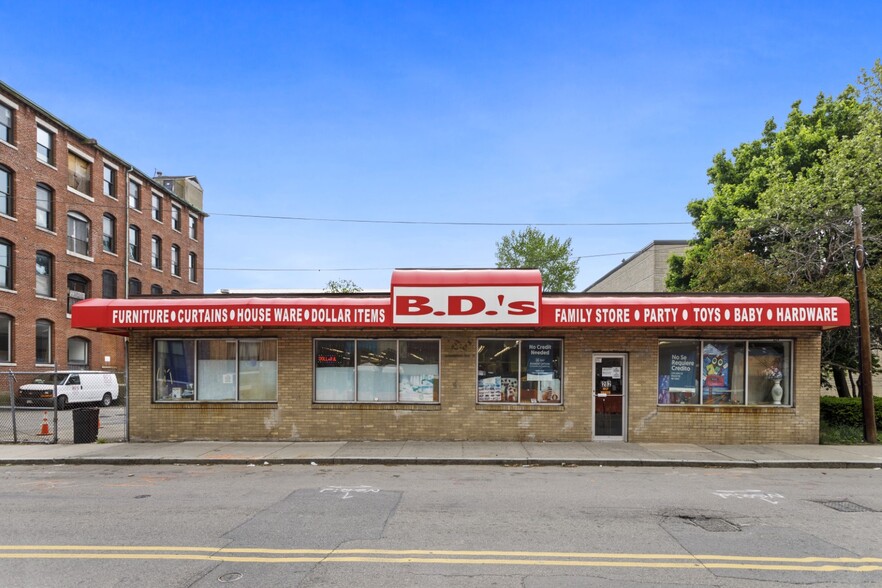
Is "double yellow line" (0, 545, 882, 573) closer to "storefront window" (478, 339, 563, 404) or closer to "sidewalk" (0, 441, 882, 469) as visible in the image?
"sidewalk" (0, 441, 882, 469)

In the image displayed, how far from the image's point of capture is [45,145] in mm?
30656

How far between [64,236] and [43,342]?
5829 millimetres

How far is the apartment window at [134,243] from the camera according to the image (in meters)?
37.8

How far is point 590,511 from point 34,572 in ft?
20.7

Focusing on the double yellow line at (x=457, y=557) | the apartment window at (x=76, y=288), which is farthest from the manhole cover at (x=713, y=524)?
the apartment window at (x=76, y=288)

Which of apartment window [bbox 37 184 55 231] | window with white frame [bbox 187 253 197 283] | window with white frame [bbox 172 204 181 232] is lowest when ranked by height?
window with white frame [bbox 187 253 197 283]

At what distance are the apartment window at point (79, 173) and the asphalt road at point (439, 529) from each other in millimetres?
27397

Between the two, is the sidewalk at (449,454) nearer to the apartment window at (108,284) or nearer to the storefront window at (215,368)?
the storefront window at (215,368)

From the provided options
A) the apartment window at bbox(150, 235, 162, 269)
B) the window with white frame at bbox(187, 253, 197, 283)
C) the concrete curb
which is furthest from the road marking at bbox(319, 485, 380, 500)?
the window with white frame at bbox(187, 253, 197, 283)

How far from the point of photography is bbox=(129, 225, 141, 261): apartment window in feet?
124

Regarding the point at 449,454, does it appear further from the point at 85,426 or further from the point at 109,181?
the point at 109,181

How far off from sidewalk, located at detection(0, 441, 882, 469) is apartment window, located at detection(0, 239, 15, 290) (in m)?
18.0

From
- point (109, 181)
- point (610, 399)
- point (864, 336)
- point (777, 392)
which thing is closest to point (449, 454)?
point (610, 399)

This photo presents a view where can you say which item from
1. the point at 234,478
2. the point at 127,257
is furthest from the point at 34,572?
the point at 127,257
